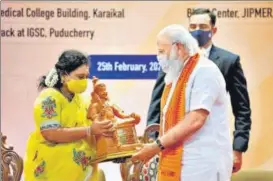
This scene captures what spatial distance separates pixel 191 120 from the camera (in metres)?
2.56

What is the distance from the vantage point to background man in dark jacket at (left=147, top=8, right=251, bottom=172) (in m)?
3.06

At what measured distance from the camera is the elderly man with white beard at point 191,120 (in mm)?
2570

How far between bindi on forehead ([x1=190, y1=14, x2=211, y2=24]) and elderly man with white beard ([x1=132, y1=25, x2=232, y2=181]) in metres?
0.41

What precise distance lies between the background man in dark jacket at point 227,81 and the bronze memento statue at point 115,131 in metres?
0.18

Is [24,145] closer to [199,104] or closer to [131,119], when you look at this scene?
[131,119]

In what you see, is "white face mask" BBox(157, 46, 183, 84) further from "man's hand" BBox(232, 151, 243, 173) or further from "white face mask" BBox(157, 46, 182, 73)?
"man's hand" BBox(232, 151, 243, 173)

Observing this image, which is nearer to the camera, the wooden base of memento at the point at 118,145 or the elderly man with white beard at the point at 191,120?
the elderly man with white beard at the point at 191,120

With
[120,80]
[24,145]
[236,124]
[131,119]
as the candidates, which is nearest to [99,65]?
[120,80]

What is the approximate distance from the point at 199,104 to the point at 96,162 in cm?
80

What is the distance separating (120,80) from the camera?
3.23m

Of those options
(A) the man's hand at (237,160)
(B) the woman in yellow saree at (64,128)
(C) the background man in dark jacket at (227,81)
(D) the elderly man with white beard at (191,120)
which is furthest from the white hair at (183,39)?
(A) the man's hand at (237,160)

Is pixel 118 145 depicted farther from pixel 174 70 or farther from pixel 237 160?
A: pixel 237 160

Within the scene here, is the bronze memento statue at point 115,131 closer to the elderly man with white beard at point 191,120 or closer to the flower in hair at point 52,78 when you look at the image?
the flower in hair at point 52,78

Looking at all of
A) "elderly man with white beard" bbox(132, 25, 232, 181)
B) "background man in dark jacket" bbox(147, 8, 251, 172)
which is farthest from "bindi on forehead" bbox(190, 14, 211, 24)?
"elderly man with white beard" bbox(132, 25, 232, 181)
